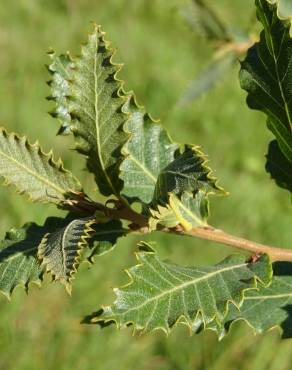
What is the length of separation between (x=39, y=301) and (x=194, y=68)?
2598mm

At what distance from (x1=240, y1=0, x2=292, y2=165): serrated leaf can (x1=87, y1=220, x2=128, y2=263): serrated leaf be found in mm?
332

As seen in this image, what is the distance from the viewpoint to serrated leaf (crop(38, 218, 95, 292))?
3.83ft

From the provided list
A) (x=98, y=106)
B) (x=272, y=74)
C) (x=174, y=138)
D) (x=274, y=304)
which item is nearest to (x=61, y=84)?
(x=98, y=106)

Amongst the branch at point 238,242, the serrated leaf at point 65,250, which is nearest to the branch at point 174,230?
the branch at point 238,242

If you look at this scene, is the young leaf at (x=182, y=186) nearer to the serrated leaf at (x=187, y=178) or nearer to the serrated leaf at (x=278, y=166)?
the serrated leaf at (x=187, y=178)

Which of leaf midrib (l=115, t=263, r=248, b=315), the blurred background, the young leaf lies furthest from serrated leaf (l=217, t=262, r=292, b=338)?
the blurred background

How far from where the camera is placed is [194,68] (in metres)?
5.78

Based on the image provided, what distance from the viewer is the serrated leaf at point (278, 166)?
1594mm

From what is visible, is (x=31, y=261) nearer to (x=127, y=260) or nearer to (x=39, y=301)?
(x=39, y=301)

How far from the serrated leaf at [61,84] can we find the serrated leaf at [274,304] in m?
0.50

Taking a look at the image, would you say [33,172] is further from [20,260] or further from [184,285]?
[184,285]

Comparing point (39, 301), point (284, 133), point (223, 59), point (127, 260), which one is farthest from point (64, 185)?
point (127, 260)

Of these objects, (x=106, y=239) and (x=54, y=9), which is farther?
(x=54, y=9)

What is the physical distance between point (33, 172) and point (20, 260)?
0.52 feet
